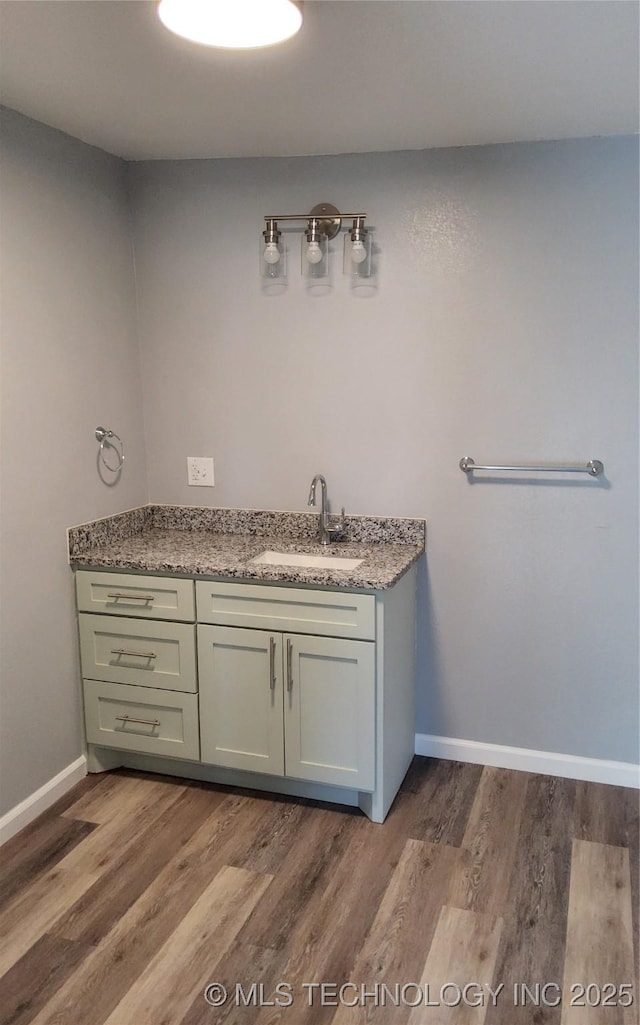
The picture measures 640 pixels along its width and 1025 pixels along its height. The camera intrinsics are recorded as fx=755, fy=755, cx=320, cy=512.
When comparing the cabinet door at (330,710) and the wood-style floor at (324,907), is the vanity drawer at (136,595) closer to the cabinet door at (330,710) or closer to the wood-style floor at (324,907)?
the cabinet door at (330,710)

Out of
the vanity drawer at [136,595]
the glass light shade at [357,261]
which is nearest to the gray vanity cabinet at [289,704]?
the vanity drawer at [136,595]

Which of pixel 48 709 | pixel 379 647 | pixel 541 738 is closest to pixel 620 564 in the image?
pixel 541 738

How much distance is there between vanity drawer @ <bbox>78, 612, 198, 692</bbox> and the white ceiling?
5.41 ft

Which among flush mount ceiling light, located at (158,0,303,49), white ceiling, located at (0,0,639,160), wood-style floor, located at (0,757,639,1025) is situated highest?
white ceiling, located at (0,0,639,160)

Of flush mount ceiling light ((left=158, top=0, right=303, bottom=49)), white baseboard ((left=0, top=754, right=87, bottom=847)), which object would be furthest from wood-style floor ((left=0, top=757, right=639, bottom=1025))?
flush mount ceiling light ((left=158, top=0, right=303, bottom=49))

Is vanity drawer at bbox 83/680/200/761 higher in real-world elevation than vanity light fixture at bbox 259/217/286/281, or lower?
lower

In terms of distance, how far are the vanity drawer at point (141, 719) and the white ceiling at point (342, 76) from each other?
1903mm

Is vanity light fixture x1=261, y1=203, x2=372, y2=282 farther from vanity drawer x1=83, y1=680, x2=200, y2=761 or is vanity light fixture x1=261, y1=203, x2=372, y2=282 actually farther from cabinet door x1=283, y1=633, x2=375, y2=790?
vanity drawer x1=83, y1=680, x2=200, y2=761

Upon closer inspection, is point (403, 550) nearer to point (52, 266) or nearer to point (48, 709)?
point (48, 709)

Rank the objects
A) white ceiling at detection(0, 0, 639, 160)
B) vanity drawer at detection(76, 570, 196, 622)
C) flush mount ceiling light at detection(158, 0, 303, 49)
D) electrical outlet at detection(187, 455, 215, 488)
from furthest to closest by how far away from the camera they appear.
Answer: electrical outlet at detection(187, 455, 215, 488)
vanity drawer at detection(76, 570, 196, 622)
white ceiling at detection(0, 0, 639, 160)
flush mount ceiling light at detection(158, 0, 303, 49)

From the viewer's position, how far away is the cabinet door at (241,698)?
8.34 feet

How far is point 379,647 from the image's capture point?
240cm

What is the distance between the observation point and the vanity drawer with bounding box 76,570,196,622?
8.52ft

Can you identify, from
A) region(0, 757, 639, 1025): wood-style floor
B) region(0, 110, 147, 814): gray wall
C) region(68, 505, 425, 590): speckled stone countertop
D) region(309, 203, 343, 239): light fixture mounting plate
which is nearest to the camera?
region(0, 757, 639, 1025): wood-style floor
